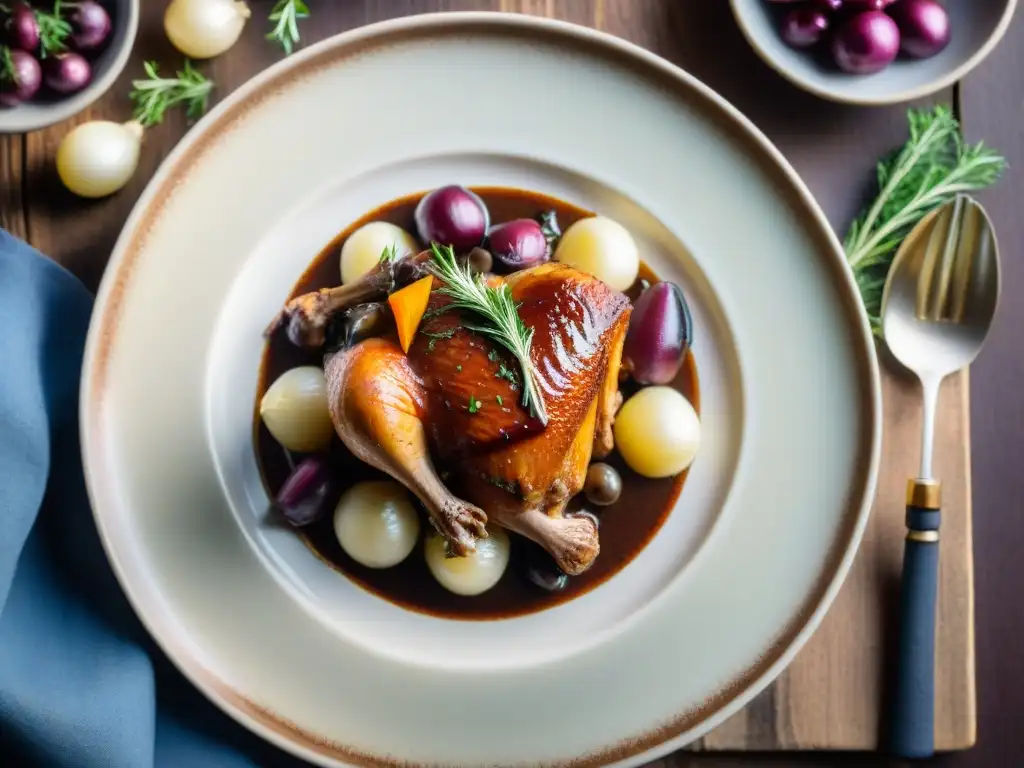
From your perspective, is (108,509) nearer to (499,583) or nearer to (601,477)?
(499,583)

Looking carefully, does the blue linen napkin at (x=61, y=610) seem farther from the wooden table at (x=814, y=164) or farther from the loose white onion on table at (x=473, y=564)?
the loose white onion on table at (x=473, y=564)

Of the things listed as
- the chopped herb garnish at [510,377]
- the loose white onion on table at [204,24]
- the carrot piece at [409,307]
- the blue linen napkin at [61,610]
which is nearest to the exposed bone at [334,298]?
the carrot piece at [409,307]

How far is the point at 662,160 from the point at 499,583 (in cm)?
90

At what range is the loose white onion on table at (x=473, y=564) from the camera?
5.34ft

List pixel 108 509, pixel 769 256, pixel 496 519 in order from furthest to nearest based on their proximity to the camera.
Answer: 1. pixel 769 256
2. pixel 108 509
3. pixel 496 519

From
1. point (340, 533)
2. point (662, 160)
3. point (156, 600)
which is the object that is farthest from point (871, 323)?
point (156, 600)

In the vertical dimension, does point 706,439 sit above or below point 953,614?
above

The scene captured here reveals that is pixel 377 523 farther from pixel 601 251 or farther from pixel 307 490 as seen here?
pixel 601 251

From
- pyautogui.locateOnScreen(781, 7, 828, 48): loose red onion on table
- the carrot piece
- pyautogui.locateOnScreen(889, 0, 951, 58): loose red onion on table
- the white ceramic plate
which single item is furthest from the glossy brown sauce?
pyautogui.locateOnScreen(889, 0, 951, 58): loose red onion on table

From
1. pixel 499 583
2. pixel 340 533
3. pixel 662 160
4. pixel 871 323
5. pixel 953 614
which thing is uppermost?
pixel 662 160

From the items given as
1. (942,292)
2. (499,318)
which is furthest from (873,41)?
(499,318)

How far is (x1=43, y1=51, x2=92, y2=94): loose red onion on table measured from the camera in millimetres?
1638

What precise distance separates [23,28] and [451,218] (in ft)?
2.83

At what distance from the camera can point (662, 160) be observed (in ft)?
5.76
